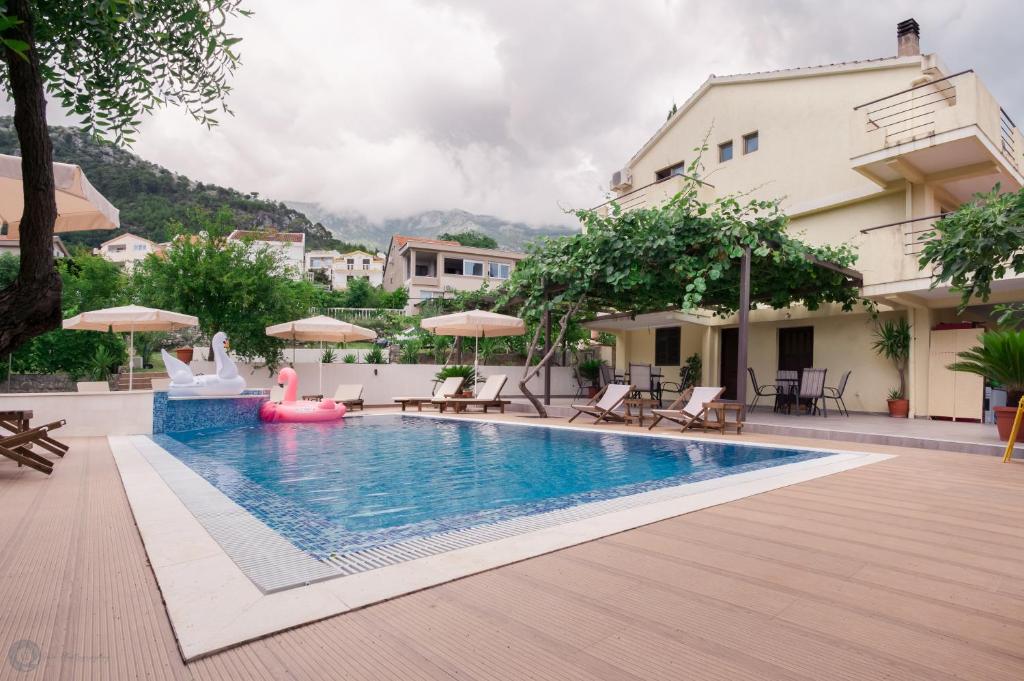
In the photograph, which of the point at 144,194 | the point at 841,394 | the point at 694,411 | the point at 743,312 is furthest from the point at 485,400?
the point at 144,194

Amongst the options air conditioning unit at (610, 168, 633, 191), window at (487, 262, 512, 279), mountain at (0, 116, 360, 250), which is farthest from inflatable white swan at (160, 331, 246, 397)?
mountain at (0, 116, 360, 250)

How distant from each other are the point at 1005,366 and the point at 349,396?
12489 millimetres

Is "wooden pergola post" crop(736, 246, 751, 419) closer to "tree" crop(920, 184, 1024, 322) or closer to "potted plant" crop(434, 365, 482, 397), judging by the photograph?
"tree" crop(920, 184, 1024, 322)

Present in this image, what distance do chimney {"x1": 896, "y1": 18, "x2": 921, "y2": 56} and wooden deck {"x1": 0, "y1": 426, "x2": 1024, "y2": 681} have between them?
1589 cm

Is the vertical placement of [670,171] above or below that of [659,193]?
above

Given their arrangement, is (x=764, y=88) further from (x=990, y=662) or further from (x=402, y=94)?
(x=990, y=662)

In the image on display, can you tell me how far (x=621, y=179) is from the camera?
20797 mm

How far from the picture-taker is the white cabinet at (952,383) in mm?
11773

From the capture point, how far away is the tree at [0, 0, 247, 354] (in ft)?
5.90

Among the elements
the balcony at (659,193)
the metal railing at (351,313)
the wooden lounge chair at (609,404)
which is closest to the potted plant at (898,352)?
the balcony at (659,193)

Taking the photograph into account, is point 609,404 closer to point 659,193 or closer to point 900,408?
point 900,408

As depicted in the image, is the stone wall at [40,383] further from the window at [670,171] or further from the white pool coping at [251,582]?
the window at [670,171]

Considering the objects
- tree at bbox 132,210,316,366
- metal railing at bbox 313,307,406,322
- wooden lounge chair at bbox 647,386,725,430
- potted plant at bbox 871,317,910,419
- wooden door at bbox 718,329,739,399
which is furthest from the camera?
metal railing at bbox 313,307,406,322

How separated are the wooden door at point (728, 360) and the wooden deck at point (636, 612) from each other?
543 inches
